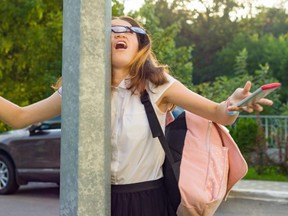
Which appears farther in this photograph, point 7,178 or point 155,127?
point 7,178

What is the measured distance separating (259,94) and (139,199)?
74 centimetres

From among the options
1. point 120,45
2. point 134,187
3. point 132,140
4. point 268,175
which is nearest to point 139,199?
point 134,187

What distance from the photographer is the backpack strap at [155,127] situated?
2.68 metres

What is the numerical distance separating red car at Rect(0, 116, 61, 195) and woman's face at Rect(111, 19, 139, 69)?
27.4ft

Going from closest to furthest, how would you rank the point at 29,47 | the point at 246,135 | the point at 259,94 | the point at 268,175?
the point at 259,94 → the point at 268,175 → the point at 246,135 → the point at 29,47

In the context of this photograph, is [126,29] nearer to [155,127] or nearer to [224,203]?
[155,127]

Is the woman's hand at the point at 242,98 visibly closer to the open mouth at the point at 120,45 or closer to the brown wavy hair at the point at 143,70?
the brown wavy hair at the point at 143,70

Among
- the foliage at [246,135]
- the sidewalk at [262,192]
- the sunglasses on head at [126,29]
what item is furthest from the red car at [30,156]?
the sunglasses on head at [126,29]

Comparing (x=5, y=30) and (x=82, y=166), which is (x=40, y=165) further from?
(x=82, y=166)

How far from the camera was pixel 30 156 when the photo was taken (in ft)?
38.1

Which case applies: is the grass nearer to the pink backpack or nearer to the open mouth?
the pink backpack

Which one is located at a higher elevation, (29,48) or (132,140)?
(132,140)

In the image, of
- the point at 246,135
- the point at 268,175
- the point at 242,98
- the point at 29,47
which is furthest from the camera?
the point at 29,47

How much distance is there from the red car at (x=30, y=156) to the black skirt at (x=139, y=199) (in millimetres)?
8351
